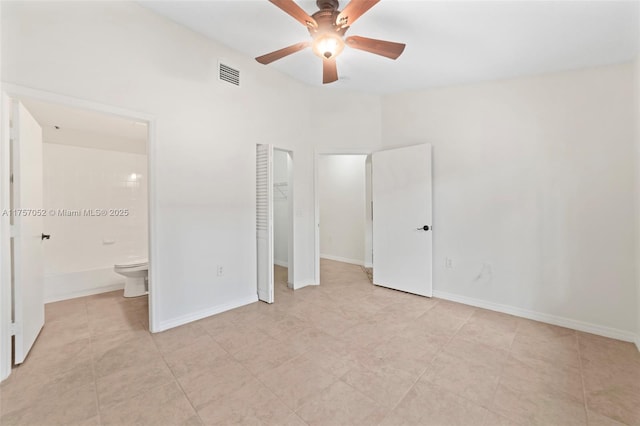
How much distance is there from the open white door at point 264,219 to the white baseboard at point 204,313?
8.0 inches

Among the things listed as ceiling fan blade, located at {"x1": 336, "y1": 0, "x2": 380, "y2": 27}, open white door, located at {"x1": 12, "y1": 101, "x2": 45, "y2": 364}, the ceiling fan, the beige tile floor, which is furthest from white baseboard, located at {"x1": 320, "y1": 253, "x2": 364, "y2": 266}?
open white door, located at {"x1": 12, "y1": 101, "x2": 45, "y2": 364}

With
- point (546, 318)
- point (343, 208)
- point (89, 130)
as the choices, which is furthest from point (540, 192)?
point (89, 130)

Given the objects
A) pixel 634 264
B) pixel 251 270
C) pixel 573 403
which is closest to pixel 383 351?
pixel 573 403

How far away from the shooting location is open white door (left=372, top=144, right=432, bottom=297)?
3.45 metres

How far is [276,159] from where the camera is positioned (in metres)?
5.03

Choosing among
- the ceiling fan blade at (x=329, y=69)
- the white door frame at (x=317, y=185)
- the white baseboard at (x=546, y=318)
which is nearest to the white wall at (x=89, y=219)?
the white door frame at (x=317, y=185)

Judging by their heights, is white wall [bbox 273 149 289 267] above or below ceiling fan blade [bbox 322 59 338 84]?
below

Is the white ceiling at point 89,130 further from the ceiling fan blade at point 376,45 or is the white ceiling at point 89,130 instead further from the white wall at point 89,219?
the ceiling fan blade at point 376,45

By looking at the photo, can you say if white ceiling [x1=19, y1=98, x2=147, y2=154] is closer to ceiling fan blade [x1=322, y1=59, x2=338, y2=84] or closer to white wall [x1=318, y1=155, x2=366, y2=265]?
ceiling fan blade [x1=322, y1=59, x2=338, y2=84]

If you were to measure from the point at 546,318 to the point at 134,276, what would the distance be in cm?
486

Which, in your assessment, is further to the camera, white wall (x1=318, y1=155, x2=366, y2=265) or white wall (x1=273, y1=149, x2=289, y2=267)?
white wall (x1=318, y1=155, x2=366, y2=265)

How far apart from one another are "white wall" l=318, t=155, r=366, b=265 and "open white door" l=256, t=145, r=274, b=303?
7.14 ft

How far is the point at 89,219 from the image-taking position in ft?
13.0

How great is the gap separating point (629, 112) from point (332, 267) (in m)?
4.23
